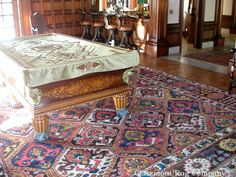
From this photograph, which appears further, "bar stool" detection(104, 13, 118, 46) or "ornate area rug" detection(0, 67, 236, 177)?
"bar stool" detection(104, 13, 118, 46)

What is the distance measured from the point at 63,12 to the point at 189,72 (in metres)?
5.18

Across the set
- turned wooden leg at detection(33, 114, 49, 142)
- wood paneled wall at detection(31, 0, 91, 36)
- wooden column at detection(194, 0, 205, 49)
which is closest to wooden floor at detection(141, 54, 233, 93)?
wooden column at detection(194, 0, 205, 49)

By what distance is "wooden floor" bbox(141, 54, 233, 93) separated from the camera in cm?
542

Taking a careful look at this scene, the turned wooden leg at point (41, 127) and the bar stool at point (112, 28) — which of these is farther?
the bar stool at point (112, 28)

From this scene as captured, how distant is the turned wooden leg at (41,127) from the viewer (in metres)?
3.23

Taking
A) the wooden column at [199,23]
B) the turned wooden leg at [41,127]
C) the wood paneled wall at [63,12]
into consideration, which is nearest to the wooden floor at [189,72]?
the wooden column at [199,23]

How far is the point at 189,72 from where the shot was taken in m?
6.04

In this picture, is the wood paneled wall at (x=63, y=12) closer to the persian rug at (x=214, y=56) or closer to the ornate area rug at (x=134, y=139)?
the persian rug at (x=214, y=56)

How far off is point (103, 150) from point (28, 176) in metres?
0.79

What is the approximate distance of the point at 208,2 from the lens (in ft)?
27.5

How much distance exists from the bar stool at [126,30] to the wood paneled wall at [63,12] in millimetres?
2334

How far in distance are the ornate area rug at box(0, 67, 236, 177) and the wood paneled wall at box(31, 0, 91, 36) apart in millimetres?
5083

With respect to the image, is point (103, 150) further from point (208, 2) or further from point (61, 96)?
point (208, 2)

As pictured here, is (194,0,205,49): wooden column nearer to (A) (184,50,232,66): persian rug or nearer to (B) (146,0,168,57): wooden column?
(A) (184,50,232,66): persian rug
